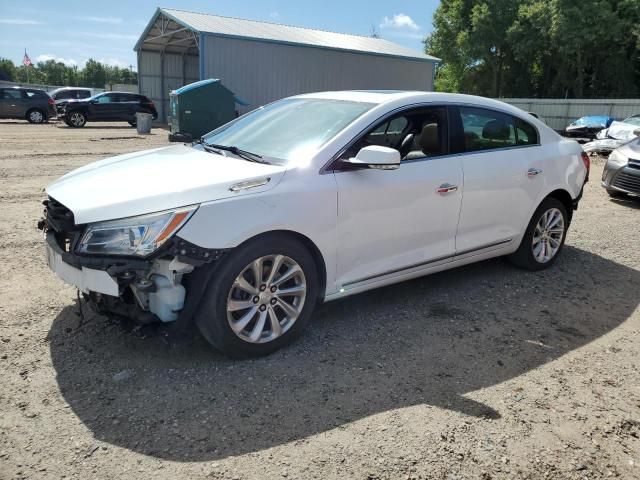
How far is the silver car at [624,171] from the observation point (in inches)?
335

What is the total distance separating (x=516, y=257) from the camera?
5.20m

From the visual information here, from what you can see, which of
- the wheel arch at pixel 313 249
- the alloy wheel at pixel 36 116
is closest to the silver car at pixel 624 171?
the wheel arch at pixel 313 249

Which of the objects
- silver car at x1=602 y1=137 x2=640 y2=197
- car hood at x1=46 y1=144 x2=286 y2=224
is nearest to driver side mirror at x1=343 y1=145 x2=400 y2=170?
car hood at x1=46 y1=144 x2=286 y2=224

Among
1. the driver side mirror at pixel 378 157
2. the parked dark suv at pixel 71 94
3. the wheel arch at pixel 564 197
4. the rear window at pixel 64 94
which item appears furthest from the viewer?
the rear window at pixel 64 94

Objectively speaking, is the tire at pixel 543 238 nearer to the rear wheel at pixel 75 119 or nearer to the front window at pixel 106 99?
the rear wheel at pixel 75 119

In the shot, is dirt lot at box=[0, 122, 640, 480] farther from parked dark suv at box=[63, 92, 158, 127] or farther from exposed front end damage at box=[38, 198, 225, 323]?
parked dark suv at box=[63, 92, 158, 127]

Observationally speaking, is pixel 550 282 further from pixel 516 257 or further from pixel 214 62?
pixel 214 62

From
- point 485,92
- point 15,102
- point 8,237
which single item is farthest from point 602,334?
point 485,92

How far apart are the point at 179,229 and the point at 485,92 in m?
43.8

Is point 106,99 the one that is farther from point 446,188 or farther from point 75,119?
point 446,188

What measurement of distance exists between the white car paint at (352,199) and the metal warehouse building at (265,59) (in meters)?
20.2

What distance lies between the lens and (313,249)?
11.4 feet

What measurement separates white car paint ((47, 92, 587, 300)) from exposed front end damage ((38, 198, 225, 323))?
0.10 m

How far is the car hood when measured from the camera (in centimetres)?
301
